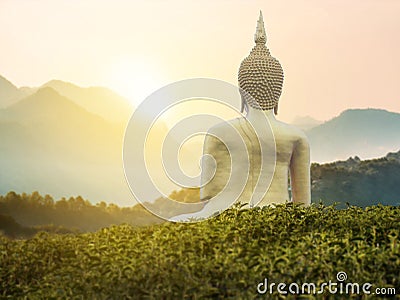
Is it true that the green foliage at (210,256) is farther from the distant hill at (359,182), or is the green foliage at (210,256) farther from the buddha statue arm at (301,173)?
the distant hill at (359,182)

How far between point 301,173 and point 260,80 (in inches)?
48.6

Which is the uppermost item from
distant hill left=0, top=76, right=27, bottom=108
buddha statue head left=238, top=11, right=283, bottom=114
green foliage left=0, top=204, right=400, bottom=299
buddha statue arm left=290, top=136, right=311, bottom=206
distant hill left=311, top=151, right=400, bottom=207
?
distant hill left=0, top=76, right=27, bottom=108

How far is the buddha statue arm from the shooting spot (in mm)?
6680

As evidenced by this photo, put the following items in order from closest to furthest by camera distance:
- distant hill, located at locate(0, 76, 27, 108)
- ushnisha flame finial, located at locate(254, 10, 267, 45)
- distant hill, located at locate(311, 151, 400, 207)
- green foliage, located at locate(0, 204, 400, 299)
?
green foliage, located at locate(0, 204, 400, 299), ushnisha flame finial, located at locate(254, 10, 267, 45), distant hill, located at locate(311, 151, 400, 207), distant hill, located at locate(0, 76, 27, 108)

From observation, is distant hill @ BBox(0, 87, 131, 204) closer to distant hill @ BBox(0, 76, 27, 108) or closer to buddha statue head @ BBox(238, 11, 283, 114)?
distant hill @ BBox(0, 76, 27, 108)

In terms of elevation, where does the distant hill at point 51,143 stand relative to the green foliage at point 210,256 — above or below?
above

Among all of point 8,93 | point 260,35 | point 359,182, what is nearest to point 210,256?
point 260,35

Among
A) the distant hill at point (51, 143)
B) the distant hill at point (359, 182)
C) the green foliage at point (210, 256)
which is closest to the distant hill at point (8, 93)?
the distant hill at point (51, 143)

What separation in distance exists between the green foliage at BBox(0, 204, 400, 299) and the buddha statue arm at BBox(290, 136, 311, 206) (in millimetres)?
1922

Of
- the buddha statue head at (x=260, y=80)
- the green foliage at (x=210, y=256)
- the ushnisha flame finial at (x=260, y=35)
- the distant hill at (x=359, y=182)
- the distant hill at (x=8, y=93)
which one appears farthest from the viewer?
the distant hill at (x=8, y=93)

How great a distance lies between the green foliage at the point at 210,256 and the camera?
3.48 m

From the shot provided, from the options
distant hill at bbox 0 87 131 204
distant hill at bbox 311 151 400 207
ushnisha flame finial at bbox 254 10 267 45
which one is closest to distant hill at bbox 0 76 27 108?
distant hill at bbox 0 87 131 204

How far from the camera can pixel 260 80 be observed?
661 cm

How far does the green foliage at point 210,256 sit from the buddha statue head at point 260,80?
83.5 inches
